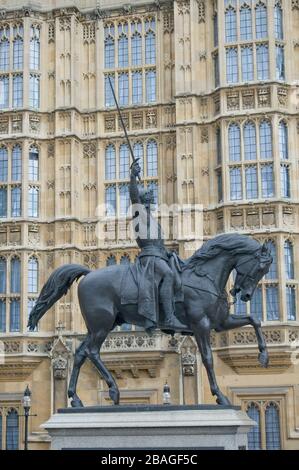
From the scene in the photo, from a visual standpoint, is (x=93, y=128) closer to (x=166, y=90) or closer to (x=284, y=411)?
(x=166, y=90)

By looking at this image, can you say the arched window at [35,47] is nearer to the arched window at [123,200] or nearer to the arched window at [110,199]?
the arched window at [110,199]

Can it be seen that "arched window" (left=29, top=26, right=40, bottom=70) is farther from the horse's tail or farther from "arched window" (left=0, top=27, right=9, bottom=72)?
the horse's tail

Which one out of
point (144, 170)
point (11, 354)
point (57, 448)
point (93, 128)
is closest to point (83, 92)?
point (93, 128)

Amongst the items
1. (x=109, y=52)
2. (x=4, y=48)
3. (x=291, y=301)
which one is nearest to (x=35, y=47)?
(x=4, y=48)

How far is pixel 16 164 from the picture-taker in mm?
33062

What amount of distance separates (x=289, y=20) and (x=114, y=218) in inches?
398

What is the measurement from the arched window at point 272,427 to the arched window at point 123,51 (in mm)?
14668

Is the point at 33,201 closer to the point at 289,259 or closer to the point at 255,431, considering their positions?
the point at 289,259

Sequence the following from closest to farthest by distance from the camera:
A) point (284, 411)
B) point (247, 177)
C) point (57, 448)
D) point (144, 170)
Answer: point (57, 448)
point (284, 411)
point (247, 177)
point (144, 170)

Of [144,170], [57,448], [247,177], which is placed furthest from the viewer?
[144,170]

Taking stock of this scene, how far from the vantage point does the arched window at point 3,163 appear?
33062mm

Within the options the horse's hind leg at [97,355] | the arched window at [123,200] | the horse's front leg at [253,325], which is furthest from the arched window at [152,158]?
the horse's front leg at [253,325]

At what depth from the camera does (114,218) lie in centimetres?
3247

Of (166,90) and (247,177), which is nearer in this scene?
(247,177)
